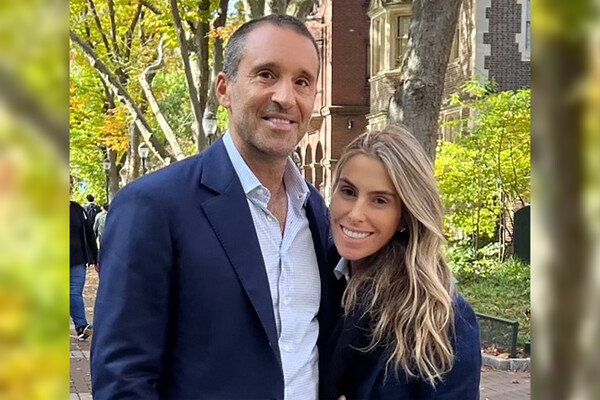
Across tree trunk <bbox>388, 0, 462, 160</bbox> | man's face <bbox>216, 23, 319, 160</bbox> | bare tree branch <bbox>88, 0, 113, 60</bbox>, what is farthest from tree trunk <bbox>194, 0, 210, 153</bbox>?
man's face <bbox>216, 23, 319, 160</bbox>

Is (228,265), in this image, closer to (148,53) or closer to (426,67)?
(426,67)

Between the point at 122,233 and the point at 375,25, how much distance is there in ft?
84.7

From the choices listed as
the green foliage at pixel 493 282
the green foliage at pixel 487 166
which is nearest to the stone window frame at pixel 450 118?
the green foliage at pixel 487 166

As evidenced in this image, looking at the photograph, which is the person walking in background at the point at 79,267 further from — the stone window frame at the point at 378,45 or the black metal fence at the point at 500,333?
the stone window frame at the point at 378,45

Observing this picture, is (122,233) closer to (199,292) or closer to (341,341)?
(199,292)

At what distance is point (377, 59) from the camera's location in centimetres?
2667

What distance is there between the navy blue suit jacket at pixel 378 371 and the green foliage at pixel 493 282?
8.68m

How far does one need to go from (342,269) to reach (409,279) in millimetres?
257

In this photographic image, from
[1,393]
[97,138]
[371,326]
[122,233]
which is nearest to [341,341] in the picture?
[371,326]

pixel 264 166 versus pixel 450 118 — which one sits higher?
pixel 450 118

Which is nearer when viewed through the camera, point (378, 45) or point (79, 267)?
point (79, 267)

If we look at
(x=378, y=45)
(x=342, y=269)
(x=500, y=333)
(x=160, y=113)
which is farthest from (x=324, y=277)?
(x=378, y=45)

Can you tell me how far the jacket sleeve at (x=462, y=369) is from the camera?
7.86ft

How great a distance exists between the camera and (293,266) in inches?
93.8
